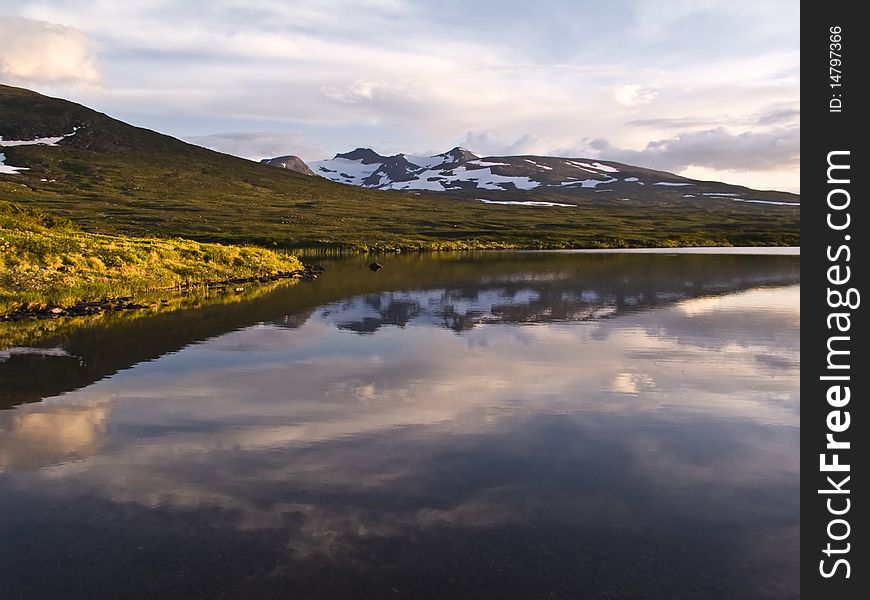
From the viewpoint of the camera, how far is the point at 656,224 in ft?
540

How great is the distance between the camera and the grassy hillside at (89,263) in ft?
121

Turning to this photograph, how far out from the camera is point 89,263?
4284cm

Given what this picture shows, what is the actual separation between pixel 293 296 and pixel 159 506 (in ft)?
108

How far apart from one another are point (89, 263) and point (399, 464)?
35.8 metres

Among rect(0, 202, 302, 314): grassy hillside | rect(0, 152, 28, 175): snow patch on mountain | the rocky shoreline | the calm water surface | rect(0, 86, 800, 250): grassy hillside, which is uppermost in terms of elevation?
rect(0, 152, 28, 175): snow patch on mountain

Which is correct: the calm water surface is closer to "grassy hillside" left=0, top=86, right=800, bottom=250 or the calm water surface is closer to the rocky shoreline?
the rocky shoreline

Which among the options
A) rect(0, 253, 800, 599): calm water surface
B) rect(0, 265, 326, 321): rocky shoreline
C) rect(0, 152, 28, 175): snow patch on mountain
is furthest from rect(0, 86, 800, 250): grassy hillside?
rect(0, 253, 800, 599): calm water surface

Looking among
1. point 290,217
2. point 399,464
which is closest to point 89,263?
point 399,464

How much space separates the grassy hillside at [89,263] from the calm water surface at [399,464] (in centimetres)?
927

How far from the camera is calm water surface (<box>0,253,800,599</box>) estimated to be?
9.59 metres

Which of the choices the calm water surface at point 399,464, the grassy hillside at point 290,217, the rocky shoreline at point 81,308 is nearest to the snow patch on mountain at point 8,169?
the grassy hillside at point 290,217

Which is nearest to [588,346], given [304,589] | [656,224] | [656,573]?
[656,573]

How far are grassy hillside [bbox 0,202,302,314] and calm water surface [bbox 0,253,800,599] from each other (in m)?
9.27

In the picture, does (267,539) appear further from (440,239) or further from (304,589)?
(440,239)
